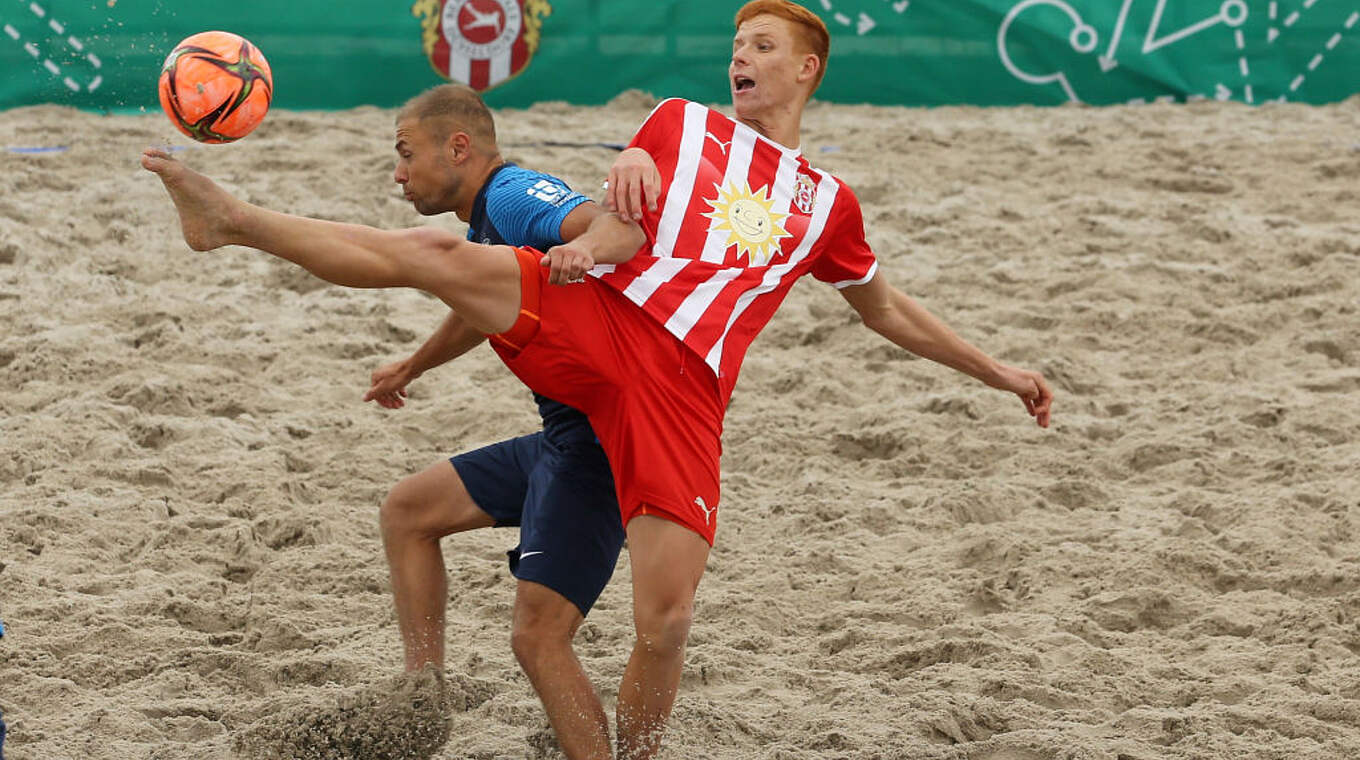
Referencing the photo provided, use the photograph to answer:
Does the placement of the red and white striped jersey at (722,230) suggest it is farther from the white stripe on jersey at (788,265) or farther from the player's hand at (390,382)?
the player's hand at (390,382)

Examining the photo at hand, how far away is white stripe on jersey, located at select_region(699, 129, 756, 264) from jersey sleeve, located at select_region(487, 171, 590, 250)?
10.8 inches

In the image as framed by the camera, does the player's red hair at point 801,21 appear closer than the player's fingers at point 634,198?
No

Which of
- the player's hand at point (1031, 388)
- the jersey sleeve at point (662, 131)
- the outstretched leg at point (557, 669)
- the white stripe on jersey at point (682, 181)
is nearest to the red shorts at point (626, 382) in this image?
the white stripe on jersey at point (682, 181)

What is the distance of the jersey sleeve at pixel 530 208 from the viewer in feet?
10.5

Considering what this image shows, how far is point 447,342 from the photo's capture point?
11.6 feet

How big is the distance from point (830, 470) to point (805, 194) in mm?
Answer: 1846

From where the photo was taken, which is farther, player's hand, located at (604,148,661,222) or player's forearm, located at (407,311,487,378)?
player's forearm, located at (407,311,487,378)

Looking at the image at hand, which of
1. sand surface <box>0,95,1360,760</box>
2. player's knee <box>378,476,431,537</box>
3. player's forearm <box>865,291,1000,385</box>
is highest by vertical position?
player's forearm <box>865,291,1000,385</box>

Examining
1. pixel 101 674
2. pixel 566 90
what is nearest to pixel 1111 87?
pixel 566 90

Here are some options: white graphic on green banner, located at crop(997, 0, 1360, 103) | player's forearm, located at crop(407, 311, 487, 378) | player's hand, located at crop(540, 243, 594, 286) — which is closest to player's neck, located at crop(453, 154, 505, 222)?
player's forearm, located at crop(407, 311, 487, 378)

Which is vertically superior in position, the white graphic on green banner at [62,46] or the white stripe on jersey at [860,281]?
the white graphic on green banner at [62,46]

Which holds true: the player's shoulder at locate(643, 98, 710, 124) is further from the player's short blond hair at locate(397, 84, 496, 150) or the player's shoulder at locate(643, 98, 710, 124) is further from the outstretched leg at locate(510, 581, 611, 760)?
the outstretched leg at locate(510, 581, 611, 760)

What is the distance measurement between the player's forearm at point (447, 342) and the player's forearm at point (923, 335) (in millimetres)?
964

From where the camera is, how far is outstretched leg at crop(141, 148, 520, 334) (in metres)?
2.78
